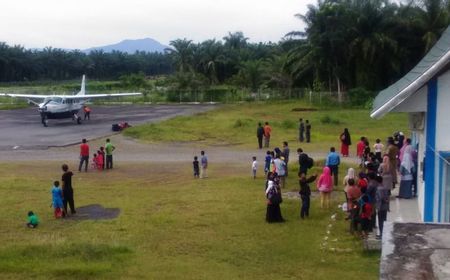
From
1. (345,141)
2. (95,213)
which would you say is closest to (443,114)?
(95,213)

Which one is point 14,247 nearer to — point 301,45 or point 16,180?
point 16,180

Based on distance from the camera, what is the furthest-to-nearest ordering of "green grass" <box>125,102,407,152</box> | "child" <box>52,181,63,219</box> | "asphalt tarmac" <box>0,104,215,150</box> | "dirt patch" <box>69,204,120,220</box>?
"asphalt tarmac" <box>0,104,215,150</box>, "green grass" <box>125,102,407,152</box>, "dirt patch" <box>69,204,120,220</box>, "child" <box>52,181,63,219</box>

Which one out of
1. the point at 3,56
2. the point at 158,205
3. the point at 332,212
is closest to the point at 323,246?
the point at 332,212

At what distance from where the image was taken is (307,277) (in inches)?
451

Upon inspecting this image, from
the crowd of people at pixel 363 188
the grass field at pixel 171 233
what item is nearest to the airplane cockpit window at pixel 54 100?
the grass field at pixel 171 233

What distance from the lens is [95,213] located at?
17.1 m

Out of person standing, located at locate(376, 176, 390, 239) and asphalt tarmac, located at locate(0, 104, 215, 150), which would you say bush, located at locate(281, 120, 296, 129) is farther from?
person standing, located at locate(376, 176, 390, 239)

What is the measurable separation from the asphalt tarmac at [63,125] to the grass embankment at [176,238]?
42.4ft

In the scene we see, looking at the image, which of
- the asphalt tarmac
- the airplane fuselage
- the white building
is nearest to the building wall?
the white building

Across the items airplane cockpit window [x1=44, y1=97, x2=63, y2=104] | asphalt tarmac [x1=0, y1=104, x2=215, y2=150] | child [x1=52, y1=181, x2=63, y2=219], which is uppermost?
airplane cockpit window [x1=44, y1=97, x2=63, y2=104]

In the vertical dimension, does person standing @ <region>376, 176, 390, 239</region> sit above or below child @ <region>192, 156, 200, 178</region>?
above

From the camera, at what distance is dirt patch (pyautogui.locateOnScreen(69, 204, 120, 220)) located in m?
16.5

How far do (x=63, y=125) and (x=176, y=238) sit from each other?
103 feet

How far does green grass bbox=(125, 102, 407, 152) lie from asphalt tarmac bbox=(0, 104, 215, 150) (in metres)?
3.30
